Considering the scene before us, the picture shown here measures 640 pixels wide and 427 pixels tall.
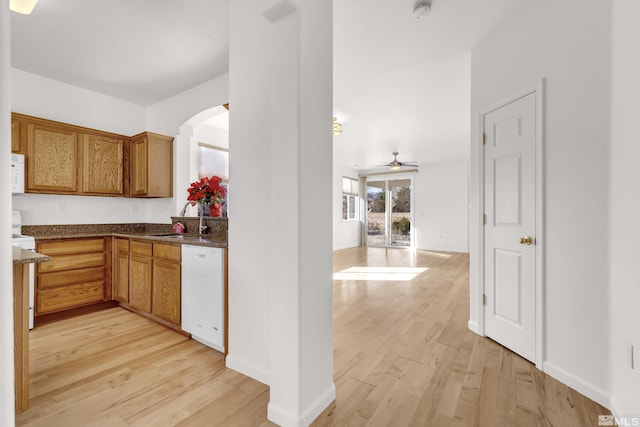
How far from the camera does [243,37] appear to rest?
2070 millimetres

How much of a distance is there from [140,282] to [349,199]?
7.13 metres

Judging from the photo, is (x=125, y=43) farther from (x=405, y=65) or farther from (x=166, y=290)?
(x=405, y=65)

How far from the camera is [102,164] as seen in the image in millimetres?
3686

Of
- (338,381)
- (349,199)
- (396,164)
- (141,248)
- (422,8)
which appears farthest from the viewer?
(349,199)

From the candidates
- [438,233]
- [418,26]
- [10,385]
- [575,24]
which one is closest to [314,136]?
[10,385]

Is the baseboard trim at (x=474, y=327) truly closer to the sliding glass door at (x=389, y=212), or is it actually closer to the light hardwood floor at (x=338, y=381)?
the light hardwood floor at (x=338, y=381)

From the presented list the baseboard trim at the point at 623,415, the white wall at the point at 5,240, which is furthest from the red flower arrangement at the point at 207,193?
the baseboard trim at the point at 623,415

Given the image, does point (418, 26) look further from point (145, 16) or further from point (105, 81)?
point (105, 81)

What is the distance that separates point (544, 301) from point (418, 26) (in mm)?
2358

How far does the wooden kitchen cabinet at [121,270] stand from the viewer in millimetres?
3262

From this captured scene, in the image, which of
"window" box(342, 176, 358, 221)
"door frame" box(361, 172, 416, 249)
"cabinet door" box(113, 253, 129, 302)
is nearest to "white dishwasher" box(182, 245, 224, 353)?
"cabinet door" box(113, 253, 129, 302)

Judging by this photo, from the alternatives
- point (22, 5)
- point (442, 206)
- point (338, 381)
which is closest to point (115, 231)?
point (22, 5)

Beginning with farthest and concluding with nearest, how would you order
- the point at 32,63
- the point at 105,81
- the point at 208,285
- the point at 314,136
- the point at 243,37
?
the point at 105,81, the point at 32,63, the point at 208,285, the point at 243,37, the point at 314,136

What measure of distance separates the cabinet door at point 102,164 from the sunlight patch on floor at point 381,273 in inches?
138
